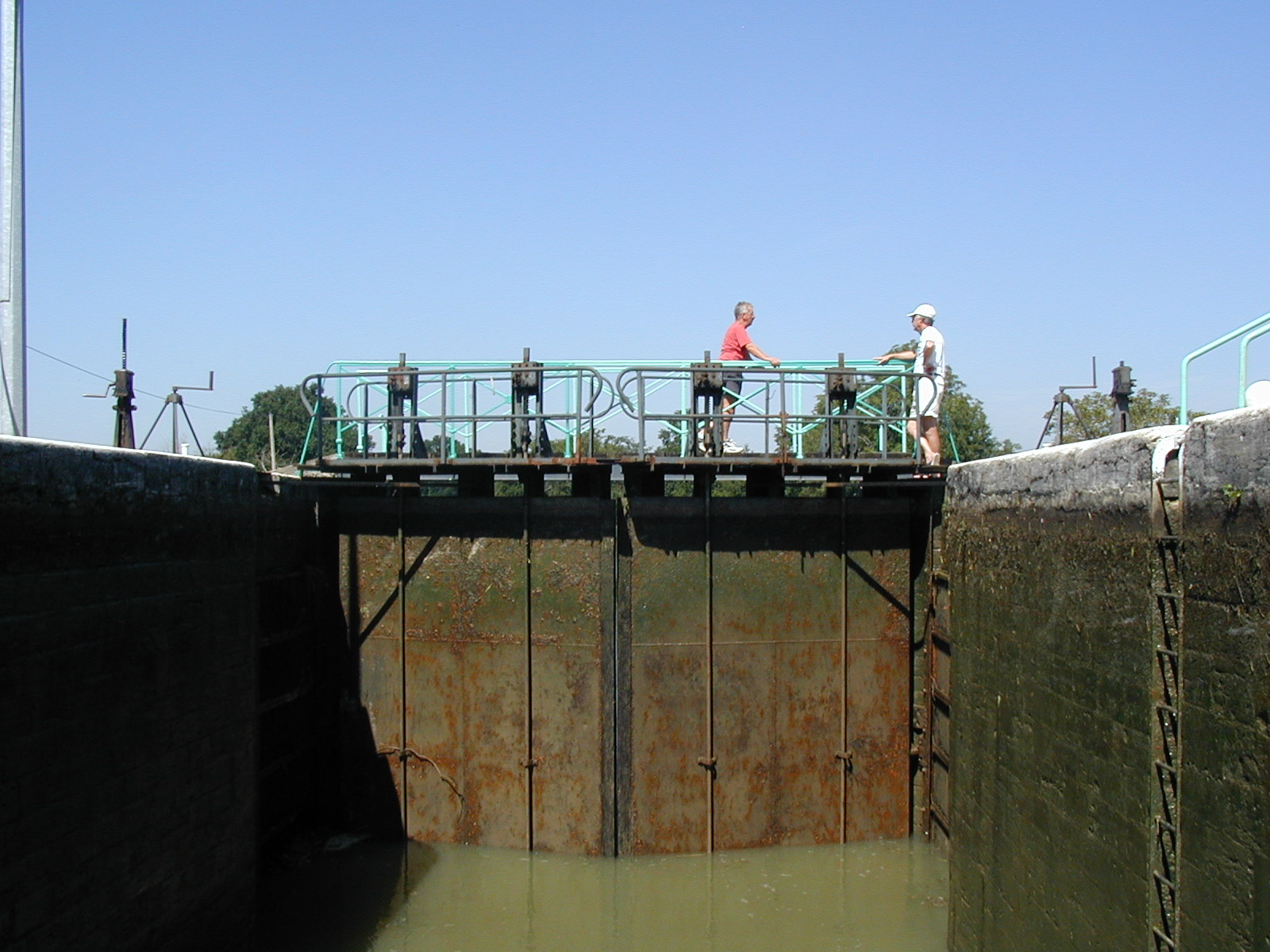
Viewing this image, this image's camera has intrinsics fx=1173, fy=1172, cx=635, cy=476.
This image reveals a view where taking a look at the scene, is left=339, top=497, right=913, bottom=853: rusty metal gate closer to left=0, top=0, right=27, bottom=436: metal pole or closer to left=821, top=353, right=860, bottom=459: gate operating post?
left=821, top=353, right=860, bottom=459: gate operating post

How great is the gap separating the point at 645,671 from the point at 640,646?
0.27 m

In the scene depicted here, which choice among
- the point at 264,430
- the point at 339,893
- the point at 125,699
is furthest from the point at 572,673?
the point at 264,430

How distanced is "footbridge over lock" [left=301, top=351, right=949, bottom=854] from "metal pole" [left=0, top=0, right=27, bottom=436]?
3016 millimetres

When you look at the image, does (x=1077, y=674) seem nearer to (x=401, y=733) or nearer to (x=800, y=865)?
(x=800, y=865)

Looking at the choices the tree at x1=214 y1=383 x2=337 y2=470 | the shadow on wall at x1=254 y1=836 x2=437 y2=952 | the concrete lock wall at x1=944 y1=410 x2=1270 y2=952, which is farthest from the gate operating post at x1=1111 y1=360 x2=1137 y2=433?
the tree at x1=214 y1=383 x2=337 y2=470

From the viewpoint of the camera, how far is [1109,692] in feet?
21.4

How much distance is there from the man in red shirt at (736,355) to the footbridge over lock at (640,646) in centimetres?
11

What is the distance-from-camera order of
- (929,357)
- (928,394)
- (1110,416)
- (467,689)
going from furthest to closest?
(1110,416) → (467,689) → (928,394) → (929,357)

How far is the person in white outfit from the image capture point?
11555mm

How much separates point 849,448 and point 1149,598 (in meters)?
5.94

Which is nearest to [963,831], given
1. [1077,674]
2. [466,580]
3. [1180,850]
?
[1077,674]

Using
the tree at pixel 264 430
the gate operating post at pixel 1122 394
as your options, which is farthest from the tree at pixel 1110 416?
the tree at pixel 264 430

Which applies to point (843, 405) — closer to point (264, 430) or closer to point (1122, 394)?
point (1122, 394)

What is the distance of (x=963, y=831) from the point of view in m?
9.16
